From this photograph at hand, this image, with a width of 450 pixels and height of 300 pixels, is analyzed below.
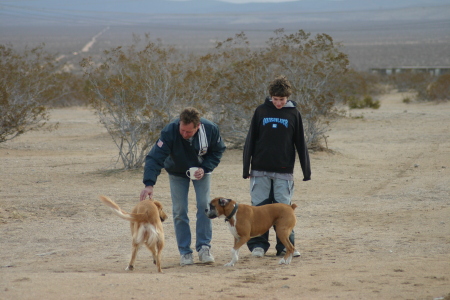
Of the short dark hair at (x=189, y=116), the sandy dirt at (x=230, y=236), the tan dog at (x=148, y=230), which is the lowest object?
the sandy dirt at (x=230, y=236)

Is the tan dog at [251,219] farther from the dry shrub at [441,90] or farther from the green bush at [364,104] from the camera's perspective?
the dry shrub at [441,90]

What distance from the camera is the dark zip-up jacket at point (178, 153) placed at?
6.42 m

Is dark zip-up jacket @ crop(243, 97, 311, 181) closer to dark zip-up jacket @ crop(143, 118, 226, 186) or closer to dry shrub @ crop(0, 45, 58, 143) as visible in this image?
dark zip-up jacket @ crop(143, 118, 226, 186)

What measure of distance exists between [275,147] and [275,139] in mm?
86

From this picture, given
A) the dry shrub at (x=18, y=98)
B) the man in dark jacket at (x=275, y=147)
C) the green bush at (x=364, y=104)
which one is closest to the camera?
the man in dark jacket at (x=275, y=147)

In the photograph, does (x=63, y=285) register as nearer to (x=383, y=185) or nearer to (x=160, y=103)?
Result: (x=383, y=185)

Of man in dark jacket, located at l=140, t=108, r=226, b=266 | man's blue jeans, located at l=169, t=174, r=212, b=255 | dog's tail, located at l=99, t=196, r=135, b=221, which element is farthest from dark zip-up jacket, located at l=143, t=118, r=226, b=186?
dog's tail, located at l=99, t=196, r=135, b=221

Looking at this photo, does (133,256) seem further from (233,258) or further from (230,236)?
(230,236)

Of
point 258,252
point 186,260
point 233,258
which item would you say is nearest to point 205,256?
point 186,260

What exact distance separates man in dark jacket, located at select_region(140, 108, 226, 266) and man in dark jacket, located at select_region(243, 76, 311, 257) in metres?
0.46

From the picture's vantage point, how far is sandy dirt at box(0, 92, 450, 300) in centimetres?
539

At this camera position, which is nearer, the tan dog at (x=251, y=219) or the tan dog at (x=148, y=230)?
the tan dog at (x=148, y=230)

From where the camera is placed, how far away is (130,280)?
5.56m

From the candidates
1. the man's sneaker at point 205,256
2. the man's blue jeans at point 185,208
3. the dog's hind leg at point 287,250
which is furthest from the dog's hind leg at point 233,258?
the dog's hind leg at point 287,250
